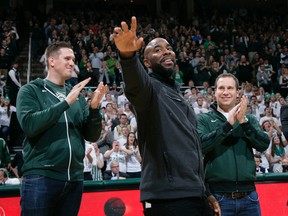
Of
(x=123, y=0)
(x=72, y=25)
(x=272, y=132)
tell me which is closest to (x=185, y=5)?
(x=123, y=0)

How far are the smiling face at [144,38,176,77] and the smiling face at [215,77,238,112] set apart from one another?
4.01ft

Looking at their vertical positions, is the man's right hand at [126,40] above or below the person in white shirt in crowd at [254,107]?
above

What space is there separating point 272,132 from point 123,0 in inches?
630

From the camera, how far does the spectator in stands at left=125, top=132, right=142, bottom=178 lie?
9.17 m

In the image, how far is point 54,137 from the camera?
3301 mm

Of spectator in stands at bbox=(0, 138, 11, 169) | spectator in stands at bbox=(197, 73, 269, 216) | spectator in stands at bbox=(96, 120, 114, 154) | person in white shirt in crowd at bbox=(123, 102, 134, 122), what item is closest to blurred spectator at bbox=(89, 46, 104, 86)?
person in white shirt in crowd at bbox=(123, 102, 134, 122)

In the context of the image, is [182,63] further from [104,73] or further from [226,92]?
[226,92]

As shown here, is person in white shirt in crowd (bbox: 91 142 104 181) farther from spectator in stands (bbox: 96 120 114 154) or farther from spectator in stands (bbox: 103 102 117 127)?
spectator in stands (bbox: 103 102 117 127)

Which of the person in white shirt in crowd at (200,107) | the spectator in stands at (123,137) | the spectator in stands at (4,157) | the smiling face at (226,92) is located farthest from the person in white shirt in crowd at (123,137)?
the smiling face at (226,92)

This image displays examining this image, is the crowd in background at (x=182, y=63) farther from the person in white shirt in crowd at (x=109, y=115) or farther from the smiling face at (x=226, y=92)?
the smiling face at (x=226, y=92)

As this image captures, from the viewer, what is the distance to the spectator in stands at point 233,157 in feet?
11.9

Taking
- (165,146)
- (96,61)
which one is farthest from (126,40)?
(96,61)

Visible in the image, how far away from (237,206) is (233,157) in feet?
1.26

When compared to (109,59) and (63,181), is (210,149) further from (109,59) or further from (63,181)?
(109,59)
